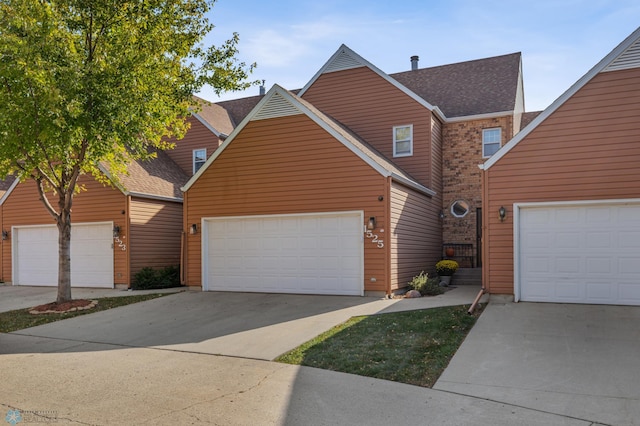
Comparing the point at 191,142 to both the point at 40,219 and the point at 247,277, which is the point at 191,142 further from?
the point at 247,277

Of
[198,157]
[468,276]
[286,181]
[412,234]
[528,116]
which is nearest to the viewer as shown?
[286,181]

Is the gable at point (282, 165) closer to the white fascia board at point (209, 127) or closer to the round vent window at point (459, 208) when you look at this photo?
the round vent window at point (459, 208)

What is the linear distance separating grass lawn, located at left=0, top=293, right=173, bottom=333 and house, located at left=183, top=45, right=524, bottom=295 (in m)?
2.07

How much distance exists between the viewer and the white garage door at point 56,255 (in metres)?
16.9

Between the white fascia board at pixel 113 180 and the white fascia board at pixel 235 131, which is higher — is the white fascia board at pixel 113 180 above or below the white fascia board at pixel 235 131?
below

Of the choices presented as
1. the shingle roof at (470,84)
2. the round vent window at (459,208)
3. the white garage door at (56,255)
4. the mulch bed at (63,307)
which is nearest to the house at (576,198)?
the round vent window at (459,208)

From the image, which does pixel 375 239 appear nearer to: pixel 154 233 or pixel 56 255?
pixel 154 233

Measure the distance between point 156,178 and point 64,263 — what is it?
6.34 m

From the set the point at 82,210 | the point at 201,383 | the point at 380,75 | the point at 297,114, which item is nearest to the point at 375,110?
the point at 380,75

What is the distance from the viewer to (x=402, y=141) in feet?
57.2

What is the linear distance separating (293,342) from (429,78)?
51.3 feet

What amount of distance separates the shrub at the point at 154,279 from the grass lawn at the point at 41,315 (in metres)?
2.06

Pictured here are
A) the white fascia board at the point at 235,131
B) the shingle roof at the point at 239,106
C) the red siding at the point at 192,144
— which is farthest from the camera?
the shingle roof at the point at 239,106

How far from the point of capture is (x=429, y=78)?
2084 cm
